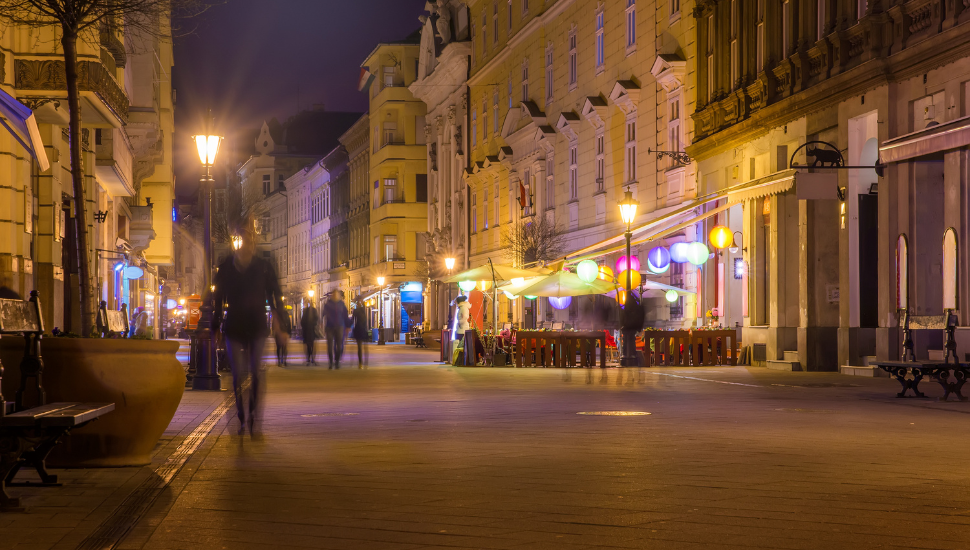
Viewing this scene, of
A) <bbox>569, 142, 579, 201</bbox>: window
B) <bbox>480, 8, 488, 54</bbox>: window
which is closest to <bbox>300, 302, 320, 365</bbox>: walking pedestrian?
<bbox>569, 142, 579, 201</bbox>: window

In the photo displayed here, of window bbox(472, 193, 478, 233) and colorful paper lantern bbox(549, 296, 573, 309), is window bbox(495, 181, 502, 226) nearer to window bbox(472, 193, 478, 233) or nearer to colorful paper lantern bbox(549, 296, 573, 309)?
window bbox(472, 193, 478, 233)

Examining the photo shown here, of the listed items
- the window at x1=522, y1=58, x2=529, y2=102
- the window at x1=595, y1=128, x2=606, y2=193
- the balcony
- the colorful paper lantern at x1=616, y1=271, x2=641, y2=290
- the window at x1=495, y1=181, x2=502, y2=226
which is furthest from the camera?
the window at x1=495, y1=181, x2=502, y2=226

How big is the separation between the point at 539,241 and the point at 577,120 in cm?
432

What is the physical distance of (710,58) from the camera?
31.5 m

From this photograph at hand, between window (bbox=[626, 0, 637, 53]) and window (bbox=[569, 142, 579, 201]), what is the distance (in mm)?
5976

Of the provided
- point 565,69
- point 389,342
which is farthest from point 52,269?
point 389,342

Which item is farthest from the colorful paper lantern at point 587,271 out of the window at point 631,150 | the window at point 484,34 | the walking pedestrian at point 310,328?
the window at point 484,34

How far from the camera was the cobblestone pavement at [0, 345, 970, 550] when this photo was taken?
21.4 ft

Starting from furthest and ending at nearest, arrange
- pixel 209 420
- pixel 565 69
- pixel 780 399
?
pixel 565 69 < pixel 780 399 < pixel 209 420

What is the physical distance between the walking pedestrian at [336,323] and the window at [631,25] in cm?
1240

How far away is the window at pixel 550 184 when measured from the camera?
150ft

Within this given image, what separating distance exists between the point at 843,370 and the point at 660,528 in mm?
18456

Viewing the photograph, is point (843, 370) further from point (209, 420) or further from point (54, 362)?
point (54, 362)

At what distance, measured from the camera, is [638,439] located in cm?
1127
